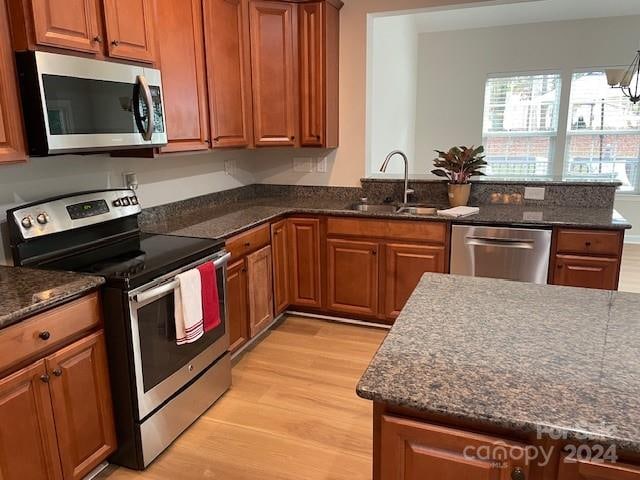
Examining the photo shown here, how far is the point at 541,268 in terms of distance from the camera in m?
2.99

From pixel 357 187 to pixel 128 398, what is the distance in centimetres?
244

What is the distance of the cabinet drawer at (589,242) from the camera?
111 inches

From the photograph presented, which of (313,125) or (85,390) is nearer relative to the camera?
(85,390)

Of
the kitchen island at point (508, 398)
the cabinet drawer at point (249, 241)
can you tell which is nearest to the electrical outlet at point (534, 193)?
the cabinet drawer at point (249, 241)

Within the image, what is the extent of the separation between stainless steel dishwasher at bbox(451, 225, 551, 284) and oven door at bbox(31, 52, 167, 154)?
1953mm

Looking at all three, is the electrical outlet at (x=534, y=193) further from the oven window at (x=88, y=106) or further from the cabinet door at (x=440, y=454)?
the cabinet door at (x=440, y=454)

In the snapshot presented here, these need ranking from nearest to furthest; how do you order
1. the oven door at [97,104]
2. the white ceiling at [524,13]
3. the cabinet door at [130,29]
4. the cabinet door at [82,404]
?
the cabinet door at [82,404], the oven door at [97,104], the cabinet door at [130,29], the white ceiling at [524,13]

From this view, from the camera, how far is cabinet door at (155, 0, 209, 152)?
2.59m

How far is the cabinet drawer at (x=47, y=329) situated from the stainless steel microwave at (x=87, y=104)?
635 mm

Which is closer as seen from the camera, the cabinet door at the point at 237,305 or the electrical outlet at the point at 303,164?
the cabinet door at the point at 237,305

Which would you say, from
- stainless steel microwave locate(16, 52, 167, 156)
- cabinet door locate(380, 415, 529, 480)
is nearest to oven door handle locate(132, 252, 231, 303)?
stainless steel microwave locate(16, 52, 167, 156)

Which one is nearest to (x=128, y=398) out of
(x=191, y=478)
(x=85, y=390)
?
(x=85, y=390)

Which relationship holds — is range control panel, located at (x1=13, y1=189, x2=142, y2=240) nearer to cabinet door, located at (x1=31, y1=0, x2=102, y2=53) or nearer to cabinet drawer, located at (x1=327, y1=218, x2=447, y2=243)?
cabinet door, located at (x1=31, y1=0, x2=102, y2=53)

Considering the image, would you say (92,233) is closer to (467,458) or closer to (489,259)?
(467,458)
